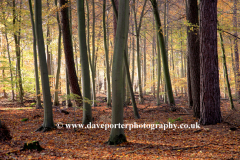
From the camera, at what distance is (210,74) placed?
→ 575 cm

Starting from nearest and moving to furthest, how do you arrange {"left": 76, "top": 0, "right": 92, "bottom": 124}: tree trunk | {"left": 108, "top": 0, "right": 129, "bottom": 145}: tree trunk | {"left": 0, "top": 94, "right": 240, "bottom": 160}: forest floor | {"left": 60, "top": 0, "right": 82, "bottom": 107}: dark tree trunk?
{"left": 0, "top": 94, "right": 240, "bottom": 160}: forest floor → {"left": 108, "top": 0, "right": 129, "bottom": 145}: tree trunk → {"left": 76, "top": 0, "right": 92, "bottom": 124}: tree trunk → {"left": 60, "top": 0, "right": 82, "bottom": 107}: dark tree trunk

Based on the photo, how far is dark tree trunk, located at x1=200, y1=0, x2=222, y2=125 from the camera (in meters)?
5.70

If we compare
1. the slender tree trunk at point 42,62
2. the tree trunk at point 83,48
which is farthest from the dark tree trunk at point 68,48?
the slender tree trunk at point 42,62

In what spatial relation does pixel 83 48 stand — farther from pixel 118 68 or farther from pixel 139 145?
pixel 139 145

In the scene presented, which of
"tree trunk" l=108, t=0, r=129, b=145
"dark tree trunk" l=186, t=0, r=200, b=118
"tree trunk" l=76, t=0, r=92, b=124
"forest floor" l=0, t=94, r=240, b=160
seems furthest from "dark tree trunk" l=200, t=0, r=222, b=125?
"tree trunk" l=76, t=0, r=92, b=124

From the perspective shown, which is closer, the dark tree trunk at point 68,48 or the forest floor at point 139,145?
the forest floor at point 139,145

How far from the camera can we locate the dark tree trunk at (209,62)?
224 inches

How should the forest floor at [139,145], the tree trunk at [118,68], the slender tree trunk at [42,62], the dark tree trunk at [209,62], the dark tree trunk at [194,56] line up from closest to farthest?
1. the forest floor at [139,145]
2. the tree trunk at [118,68]
3. the dark tree trunk at [209,62]
4. the slender tree trunk at [42,62]
5. the dark tree trunk at [194,56]

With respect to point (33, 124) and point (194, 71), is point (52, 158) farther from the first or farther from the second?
point (194, 71)

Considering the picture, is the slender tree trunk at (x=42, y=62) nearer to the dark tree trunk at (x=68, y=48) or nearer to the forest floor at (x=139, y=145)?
the forest floor at (x=139, y=145)

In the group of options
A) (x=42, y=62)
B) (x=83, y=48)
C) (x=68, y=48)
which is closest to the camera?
(x=42, y=62)

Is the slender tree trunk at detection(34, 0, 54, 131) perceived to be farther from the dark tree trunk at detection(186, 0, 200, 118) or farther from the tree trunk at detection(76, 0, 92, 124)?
the dark tree trunk at detection(186, 0, 200, 118)

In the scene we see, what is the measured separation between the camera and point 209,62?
18.8ft

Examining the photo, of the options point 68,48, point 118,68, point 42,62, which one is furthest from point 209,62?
point 68,48
